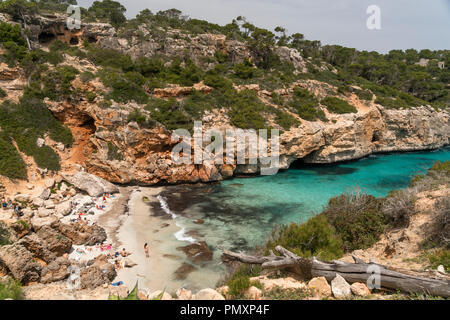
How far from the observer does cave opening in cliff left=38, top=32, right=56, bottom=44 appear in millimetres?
30281

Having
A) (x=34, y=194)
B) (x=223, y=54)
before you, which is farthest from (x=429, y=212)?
(x=223, y=54)

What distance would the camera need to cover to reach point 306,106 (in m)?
31.3

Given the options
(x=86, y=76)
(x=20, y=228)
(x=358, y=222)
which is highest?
(x=86, y=76)

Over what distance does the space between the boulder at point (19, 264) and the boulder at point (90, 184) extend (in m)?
10.2

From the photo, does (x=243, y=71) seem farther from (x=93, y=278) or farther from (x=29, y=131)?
(x=93, y=278)

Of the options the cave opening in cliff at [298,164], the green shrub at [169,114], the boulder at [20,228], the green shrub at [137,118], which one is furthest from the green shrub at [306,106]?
the boulder at [20,228]

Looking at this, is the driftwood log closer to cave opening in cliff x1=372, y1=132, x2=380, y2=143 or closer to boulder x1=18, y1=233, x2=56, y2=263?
boulder x1=18, y1=233, x2=56, y2=263

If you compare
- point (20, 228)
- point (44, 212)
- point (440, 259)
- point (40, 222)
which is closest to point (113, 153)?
point (44, 212)

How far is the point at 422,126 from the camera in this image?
38156 mm

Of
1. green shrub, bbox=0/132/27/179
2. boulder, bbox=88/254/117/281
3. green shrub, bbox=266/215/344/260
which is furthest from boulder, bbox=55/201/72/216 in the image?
green shrub, bbox=266/215/344/260

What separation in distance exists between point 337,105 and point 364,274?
3187cm

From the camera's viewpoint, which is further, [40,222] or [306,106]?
[306,106]

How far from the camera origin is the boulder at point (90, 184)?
1945 cm

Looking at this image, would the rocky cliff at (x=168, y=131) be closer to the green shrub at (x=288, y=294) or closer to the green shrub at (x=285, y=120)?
the green shrub at (x=285, y=120)
